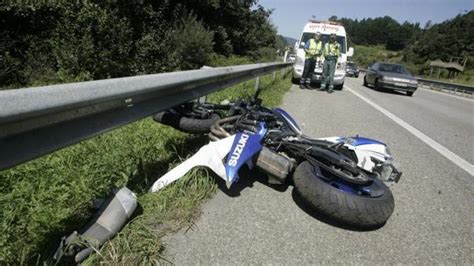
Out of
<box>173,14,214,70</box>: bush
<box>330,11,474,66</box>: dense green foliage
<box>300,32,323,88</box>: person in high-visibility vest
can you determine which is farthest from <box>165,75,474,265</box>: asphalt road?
<box>330,11,474,66</box>: dense green foliage

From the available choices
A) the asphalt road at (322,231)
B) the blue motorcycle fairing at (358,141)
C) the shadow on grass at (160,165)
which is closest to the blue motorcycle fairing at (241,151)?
the asphalt road at (322,231)

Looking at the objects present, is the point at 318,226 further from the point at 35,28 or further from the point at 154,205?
the point at 35,28

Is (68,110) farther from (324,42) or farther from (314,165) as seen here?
(324,42)

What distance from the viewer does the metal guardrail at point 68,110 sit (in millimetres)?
1610

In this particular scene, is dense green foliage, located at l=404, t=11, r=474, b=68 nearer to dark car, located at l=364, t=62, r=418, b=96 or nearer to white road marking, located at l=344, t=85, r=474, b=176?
dark car, located at l=364, t=62, r=418, b=96

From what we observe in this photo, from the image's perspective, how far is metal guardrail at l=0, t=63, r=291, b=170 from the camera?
5.28 feet

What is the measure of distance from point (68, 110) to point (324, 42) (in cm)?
1416

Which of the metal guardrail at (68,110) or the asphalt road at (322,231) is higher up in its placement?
the metal guardrail at (68,110)

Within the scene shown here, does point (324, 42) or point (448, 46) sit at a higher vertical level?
point (324, 42)

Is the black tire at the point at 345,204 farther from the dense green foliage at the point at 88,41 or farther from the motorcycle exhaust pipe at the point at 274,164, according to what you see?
the dense green foliage at the point at 88,41

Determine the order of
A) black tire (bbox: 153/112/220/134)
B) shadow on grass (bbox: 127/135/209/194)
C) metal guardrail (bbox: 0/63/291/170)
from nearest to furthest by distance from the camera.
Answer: metal guardrail (bbox: 0/63/291/170) < shadow on grass (bbox: 127/135/209/194) < black tire (bbox: 153/112/220/134)

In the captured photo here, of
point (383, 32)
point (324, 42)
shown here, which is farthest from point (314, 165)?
point (383, 32)

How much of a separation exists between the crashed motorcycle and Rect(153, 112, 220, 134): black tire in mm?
124

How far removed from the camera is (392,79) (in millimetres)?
16141
